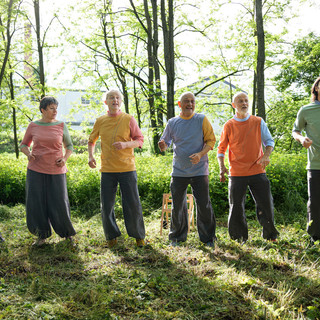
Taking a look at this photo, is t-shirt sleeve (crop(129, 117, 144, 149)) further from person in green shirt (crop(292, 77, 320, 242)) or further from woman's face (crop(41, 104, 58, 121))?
person in green shirt (crop(292, 77, 320, 242))

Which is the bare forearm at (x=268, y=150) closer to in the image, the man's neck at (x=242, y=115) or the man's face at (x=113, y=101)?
the man's neck at (x=242, y=115)

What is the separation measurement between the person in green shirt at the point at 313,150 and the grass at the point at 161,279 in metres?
0.33

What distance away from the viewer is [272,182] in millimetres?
6730

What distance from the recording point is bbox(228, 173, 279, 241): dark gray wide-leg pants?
4578mm

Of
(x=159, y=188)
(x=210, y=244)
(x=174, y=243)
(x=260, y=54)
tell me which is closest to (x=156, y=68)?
(x=260, y=54)

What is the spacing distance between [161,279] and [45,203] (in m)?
2.16

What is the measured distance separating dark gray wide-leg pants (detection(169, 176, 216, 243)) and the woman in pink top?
143cm

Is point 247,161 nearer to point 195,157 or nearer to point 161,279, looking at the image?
point 195,157

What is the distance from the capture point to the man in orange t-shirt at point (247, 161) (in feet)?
14.9

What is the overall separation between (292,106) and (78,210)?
13.5 metres

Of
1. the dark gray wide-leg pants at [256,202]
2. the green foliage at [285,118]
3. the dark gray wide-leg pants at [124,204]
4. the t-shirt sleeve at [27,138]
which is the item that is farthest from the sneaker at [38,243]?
the green foliage at [285,118]

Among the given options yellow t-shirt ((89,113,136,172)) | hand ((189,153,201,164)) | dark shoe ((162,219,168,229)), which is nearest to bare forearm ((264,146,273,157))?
hand ((189,153,201,164))

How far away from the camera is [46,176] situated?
4832mm

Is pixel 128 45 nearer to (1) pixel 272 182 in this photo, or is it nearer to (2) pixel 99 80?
(2) pixel 99 80
